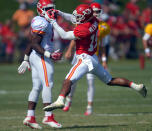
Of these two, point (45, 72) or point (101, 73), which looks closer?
point (45, 72)

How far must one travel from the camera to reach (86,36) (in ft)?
24.4

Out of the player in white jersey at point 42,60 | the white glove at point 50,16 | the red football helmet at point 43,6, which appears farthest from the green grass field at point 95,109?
the red football helmet at point 43,6

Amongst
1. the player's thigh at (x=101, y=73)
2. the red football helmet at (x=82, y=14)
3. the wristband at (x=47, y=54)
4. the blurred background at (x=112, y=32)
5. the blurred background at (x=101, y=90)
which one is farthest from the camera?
the blurred background at (x=112, y=32)

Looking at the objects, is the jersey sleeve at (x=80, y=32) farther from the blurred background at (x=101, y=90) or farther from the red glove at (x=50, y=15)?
the blurred background at (x=101, y=90)

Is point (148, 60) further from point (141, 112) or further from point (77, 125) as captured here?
point (77, 125)

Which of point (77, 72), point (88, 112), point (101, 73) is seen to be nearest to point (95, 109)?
point (88, 112)

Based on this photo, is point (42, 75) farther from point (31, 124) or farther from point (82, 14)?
point (82, 14)

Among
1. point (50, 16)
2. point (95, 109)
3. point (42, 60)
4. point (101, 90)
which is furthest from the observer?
point (101, 90)

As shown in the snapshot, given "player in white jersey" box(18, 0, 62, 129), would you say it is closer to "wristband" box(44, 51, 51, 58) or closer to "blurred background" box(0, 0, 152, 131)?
"wristband" box(44, 51, 51, 58)

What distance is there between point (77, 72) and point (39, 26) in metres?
0.90

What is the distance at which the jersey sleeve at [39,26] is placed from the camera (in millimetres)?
7344

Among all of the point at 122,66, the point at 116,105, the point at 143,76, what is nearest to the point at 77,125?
the point at 116,105

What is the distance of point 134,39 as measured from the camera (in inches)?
902

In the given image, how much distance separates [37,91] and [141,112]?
2.36 meters
